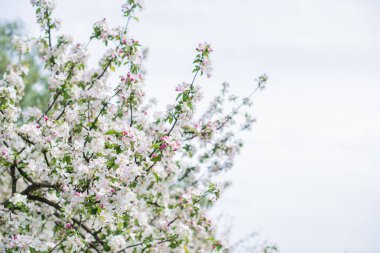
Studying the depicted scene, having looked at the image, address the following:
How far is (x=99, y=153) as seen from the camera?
383 cm

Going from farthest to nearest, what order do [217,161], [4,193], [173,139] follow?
[4,193] < [217,161] < [173,139]

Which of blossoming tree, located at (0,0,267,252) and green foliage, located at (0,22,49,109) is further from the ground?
green foliage, located at (0,22,49,109)

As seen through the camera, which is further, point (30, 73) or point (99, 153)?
point (30, 73)

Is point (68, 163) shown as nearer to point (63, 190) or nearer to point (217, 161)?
point (63, 190)

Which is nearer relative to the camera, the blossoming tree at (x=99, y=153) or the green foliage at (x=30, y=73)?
the blossoming tree at (x=99, y=153)

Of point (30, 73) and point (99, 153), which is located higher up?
point (30, 73)

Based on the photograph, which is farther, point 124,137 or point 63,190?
point 63,190

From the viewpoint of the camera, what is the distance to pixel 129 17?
5.02 meters

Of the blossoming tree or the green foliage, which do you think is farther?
the green foliage

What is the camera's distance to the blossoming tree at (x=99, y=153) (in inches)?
138

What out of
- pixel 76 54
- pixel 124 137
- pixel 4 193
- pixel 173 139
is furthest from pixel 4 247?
pixel 4 193

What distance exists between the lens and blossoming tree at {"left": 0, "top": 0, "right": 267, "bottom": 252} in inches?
138

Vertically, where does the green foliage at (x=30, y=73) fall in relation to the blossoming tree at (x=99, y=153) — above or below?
above

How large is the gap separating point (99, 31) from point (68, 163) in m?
2.17
